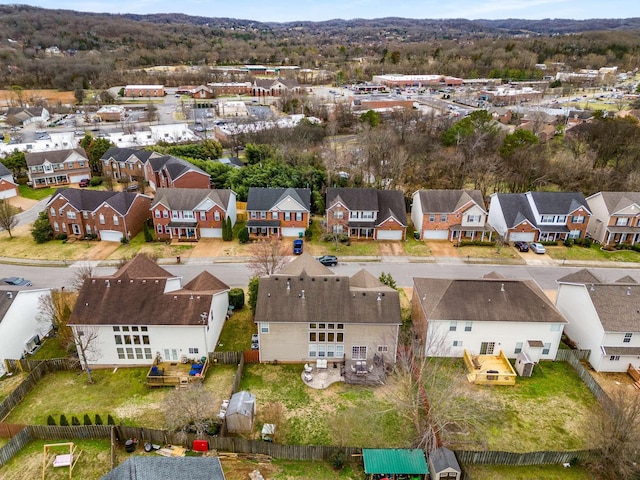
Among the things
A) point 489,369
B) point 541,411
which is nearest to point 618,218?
point 489,369

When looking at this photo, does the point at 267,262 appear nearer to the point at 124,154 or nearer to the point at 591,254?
the point at 591,254

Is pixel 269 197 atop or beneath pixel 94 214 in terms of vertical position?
atop

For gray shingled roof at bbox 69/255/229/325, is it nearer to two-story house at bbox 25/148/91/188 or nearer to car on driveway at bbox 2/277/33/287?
car on driveway at bbox 2/277/33/287

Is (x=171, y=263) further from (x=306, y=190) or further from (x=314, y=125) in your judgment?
(x=314, y=125)

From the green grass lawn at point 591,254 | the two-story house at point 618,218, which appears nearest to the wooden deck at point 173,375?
the green grass lawn at point 591,254

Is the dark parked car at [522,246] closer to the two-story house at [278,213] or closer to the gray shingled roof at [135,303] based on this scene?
the two-story house at [278,213]

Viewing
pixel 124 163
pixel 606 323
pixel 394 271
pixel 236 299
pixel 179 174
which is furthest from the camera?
pixel 124 163
